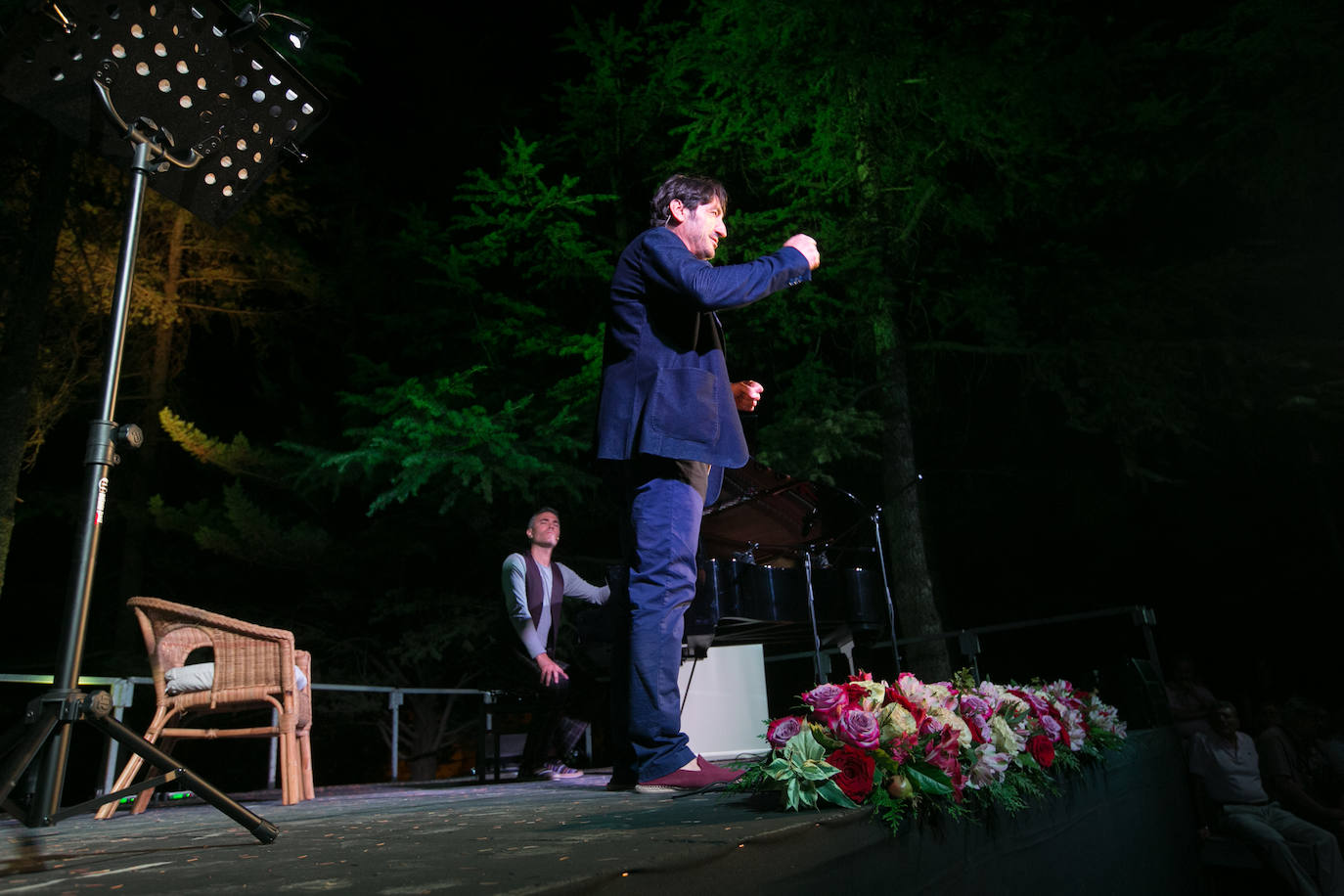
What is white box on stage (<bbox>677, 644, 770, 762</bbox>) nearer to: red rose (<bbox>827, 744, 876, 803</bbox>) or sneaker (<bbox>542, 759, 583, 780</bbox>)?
sneaker (<bbox>542, 759, 583, 780</bbox>)

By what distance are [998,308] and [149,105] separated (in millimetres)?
7645

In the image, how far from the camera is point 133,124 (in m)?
1.88

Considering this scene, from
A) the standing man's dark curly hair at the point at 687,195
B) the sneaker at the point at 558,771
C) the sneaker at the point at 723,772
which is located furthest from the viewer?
the sneaker at the point at 558,771

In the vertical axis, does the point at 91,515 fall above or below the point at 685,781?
above

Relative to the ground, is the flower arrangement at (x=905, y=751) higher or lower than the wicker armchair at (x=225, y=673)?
lower

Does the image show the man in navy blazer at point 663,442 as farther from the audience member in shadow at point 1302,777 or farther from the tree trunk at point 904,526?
the audience member in shadow at point 1302,777

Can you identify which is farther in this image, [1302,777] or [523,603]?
[1302,777]

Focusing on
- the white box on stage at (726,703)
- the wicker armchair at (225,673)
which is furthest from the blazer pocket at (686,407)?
the white box on stage at (726,703)

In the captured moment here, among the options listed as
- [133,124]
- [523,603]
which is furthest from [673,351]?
[523,603]

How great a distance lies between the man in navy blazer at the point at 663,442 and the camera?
207 centimetres

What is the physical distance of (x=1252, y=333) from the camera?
315 inches

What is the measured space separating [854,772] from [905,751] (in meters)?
0.15

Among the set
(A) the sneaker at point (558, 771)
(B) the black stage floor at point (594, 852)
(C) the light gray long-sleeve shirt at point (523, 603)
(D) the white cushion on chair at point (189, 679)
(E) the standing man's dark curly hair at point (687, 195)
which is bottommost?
(A) the sneaker at point (558, 771)

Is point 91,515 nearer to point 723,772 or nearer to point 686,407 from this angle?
point 686,407
